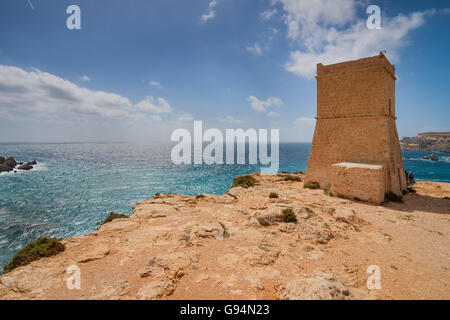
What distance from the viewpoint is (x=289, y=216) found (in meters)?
8.23

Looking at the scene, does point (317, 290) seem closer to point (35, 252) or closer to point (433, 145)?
point (35, 252)

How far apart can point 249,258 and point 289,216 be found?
3341 millimetres

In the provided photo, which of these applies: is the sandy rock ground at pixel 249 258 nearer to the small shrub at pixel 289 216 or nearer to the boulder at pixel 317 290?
the boulder at pixel 317 290

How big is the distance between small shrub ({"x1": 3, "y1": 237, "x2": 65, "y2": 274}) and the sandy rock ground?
373mm

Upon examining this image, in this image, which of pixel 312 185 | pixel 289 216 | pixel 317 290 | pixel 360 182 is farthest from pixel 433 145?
pixel 317 290

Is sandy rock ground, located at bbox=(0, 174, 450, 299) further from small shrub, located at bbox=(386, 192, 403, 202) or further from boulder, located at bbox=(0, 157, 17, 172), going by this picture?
boulder, located at bbox=(0, 157, 17, 172)

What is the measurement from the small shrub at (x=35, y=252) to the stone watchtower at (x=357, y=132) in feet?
47.8

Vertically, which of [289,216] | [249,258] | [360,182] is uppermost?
[360,182]

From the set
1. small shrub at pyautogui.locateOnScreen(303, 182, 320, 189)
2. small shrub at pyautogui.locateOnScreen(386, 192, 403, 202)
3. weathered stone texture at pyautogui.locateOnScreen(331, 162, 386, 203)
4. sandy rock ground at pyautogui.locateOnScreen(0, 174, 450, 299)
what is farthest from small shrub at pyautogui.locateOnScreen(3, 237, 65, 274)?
small shrub at pyautogui.locateOnScreen(386, 192, 403, 202)

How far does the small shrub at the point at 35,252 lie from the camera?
5.73 meters

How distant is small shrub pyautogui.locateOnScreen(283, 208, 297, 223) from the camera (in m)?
8.13

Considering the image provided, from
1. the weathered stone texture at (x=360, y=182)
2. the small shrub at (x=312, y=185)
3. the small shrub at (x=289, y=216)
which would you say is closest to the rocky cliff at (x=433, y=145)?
the small shrub at (x=312, y=185)
